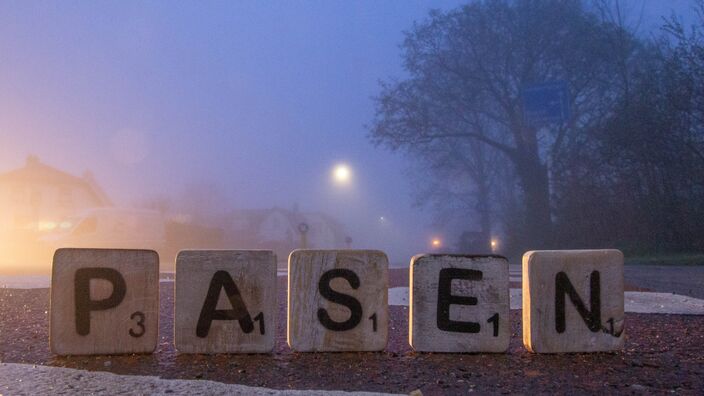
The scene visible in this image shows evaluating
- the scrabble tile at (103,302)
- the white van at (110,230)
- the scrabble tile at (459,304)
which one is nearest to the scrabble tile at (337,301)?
the scrabble tile at (459,304)

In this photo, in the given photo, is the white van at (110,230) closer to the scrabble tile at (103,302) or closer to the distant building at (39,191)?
the scrabble tile at (103,302)

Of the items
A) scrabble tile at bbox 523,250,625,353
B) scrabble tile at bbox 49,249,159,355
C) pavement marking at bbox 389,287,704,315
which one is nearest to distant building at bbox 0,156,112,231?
pavement marking at bbox 389,287,704,315

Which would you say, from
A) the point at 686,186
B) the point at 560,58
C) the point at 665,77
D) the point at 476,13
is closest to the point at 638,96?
the point at 665,77

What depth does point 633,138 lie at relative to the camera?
20.5 metres

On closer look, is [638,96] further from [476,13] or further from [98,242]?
[98,242]

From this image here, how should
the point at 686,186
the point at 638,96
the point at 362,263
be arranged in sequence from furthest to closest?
the point at 638,96 < the point at 686,186 < the point at 362,263

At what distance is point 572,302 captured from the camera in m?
3.95

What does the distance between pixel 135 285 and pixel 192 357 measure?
60 centimetres

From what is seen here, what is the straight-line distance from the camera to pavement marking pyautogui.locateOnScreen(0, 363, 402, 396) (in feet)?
9.46

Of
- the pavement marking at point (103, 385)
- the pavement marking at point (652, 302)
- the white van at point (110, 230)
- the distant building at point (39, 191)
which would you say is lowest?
the pavement marking at point (652, 302)

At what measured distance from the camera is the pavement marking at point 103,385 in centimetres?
288

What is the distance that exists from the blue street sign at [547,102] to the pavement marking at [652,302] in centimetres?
1532

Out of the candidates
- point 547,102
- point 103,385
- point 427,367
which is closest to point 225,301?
point 103,385

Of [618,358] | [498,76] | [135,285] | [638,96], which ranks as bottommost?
[618,358]
